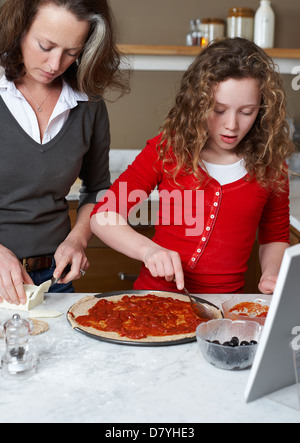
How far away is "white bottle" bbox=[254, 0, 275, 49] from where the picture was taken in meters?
2.93

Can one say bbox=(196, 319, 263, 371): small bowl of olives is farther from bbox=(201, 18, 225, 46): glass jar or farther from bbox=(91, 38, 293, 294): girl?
bbox=(201, 18, 225, 46): glass jar

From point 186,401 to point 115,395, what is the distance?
13 cm

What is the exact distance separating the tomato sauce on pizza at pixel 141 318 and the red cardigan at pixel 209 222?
27 cm

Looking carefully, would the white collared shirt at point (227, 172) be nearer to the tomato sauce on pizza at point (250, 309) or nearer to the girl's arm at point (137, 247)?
the girl's arm at point (137, 247)

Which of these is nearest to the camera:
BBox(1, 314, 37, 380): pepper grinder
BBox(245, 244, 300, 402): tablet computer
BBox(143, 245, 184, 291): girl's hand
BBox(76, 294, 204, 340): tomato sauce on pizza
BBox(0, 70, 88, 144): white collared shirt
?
BBox(245, 244, 300, 402): tablet computer

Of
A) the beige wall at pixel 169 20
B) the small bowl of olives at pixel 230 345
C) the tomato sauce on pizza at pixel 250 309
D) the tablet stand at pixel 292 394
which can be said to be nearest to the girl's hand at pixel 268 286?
the tomato sauce on pizza at pixel 250 309

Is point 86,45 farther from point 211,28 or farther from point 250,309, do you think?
point 211,28

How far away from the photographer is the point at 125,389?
101 centimetres

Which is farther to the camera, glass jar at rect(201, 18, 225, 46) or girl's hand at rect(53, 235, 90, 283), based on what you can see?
glass jar at rect(201, 18, 225, 46)

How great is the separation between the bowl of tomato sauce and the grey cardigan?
24.4 inches

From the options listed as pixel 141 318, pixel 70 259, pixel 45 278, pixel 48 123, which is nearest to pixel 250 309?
pixel 141 318

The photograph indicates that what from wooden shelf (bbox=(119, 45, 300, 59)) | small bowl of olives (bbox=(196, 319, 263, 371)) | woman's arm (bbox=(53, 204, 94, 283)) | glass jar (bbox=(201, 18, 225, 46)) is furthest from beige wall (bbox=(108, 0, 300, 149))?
small bowl of olives (bbox=(196, 319, 263, 371))

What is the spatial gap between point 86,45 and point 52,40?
17 cm
